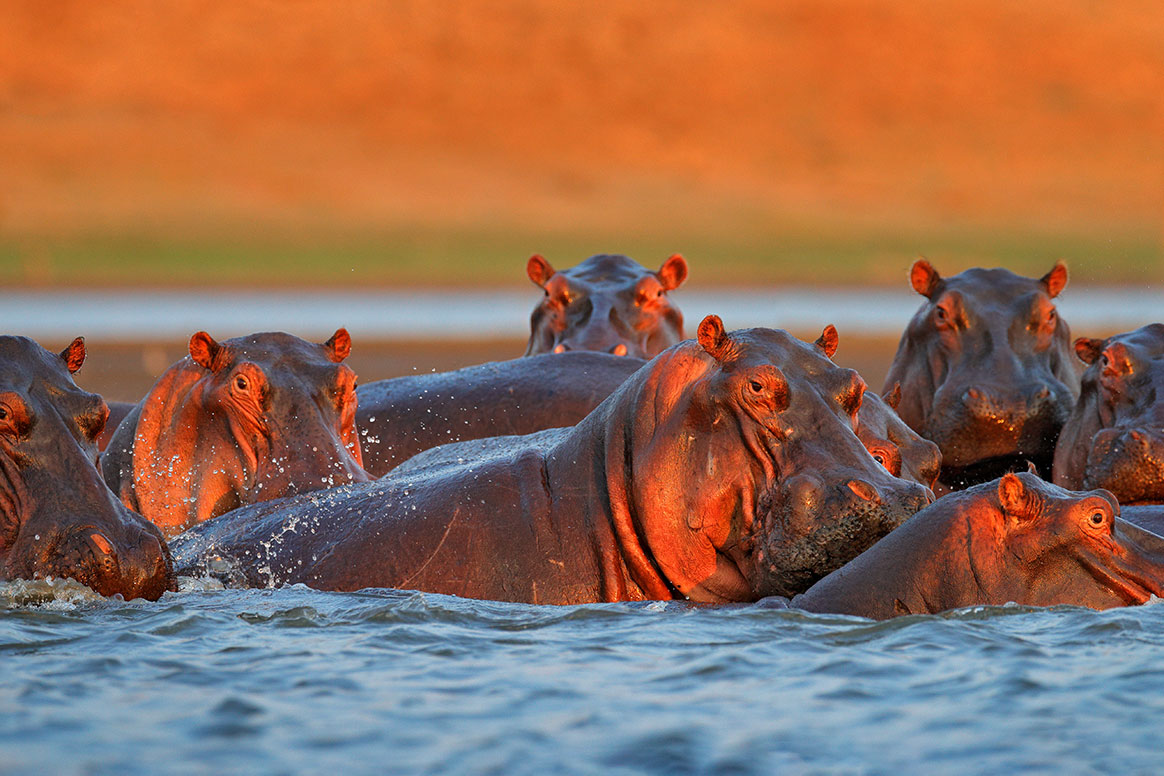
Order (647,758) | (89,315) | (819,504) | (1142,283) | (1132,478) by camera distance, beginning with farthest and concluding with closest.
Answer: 1. (1142,283)
2. (89,315)
3. (1132,478)
4. (819,504)
5. (647,758)

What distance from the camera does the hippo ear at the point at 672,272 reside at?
36.7 ft

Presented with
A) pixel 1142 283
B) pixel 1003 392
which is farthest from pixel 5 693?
pixel 1142 283

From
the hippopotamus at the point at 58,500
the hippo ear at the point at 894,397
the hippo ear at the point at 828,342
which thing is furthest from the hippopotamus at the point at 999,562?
the hippo ear at the point at 894,397

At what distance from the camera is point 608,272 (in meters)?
10.7

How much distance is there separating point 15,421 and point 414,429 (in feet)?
12.5

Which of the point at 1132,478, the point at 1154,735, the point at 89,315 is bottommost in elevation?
the point at 1154,735

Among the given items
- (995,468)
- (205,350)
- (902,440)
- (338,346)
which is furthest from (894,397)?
(205,350)

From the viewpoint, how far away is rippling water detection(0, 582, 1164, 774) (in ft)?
13.2

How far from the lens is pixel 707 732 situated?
416 centimetres

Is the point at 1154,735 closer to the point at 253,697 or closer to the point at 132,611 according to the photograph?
the point at 253,697

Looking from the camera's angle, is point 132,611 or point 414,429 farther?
point 414,429

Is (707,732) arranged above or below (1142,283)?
below

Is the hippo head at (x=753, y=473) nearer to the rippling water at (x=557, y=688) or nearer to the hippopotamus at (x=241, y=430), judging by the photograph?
the rippling water at (x=557, y=688)

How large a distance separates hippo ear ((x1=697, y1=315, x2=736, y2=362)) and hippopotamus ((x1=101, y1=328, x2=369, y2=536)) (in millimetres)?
1791
